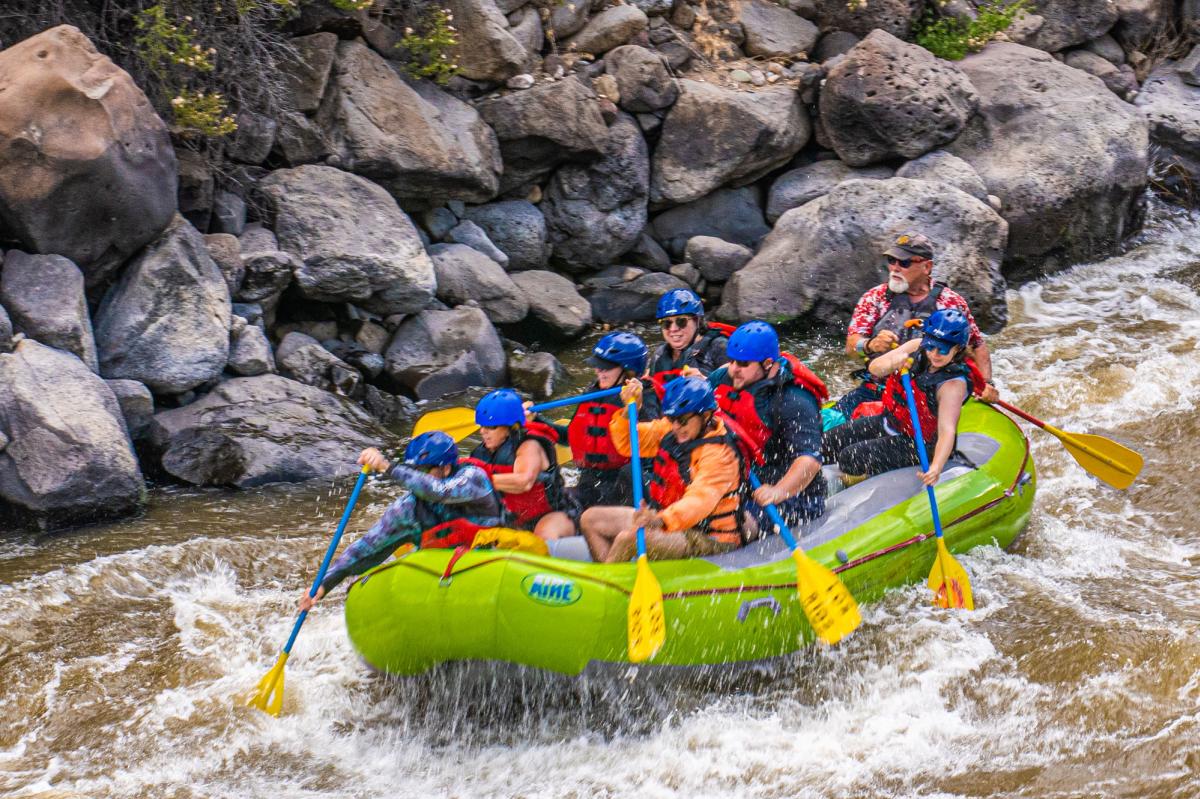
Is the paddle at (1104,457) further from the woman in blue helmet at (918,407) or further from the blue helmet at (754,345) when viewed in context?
the blue helmet at (754,345)

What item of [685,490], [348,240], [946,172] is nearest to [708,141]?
[946,172]

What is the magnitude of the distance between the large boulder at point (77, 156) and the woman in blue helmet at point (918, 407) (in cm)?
426

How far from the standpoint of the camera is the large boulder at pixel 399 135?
8961 millimetres

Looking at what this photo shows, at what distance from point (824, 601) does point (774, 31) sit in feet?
27.0

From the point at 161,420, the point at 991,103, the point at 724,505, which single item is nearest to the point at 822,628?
the point at 724,505

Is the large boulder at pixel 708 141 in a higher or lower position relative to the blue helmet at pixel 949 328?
lower

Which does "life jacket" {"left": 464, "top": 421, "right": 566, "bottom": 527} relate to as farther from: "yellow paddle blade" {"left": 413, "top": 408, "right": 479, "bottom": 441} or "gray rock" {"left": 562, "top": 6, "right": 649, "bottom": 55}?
"gray rock" {"left": 562, "top": 6, "right": 649, "bottom": 55}

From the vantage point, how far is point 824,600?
465cm

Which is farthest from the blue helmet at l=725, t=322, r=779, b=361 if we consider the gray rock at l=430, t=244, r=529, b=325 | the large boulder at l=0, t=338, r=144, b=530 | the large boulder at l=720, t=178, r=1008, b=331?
the large boulder at l=720, t=178, r=1008, b=331

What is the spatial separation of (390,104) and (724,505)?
5.44 metres

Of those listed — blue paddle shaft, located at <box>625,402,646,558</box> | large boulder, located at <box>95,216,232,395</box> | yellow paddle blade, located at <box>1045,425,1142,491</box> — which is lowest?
yellow paddle blade, located at <box>1045,425,1142,491</box>

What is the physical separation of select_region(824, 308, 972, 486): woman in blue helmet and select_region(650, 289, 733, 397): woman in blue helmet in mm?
723

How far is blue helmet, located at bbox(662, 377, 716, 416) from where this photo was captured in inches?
184

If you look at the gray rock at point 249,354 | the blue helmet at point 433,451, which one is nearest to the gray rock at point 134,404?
the gray rock at point 249,354
